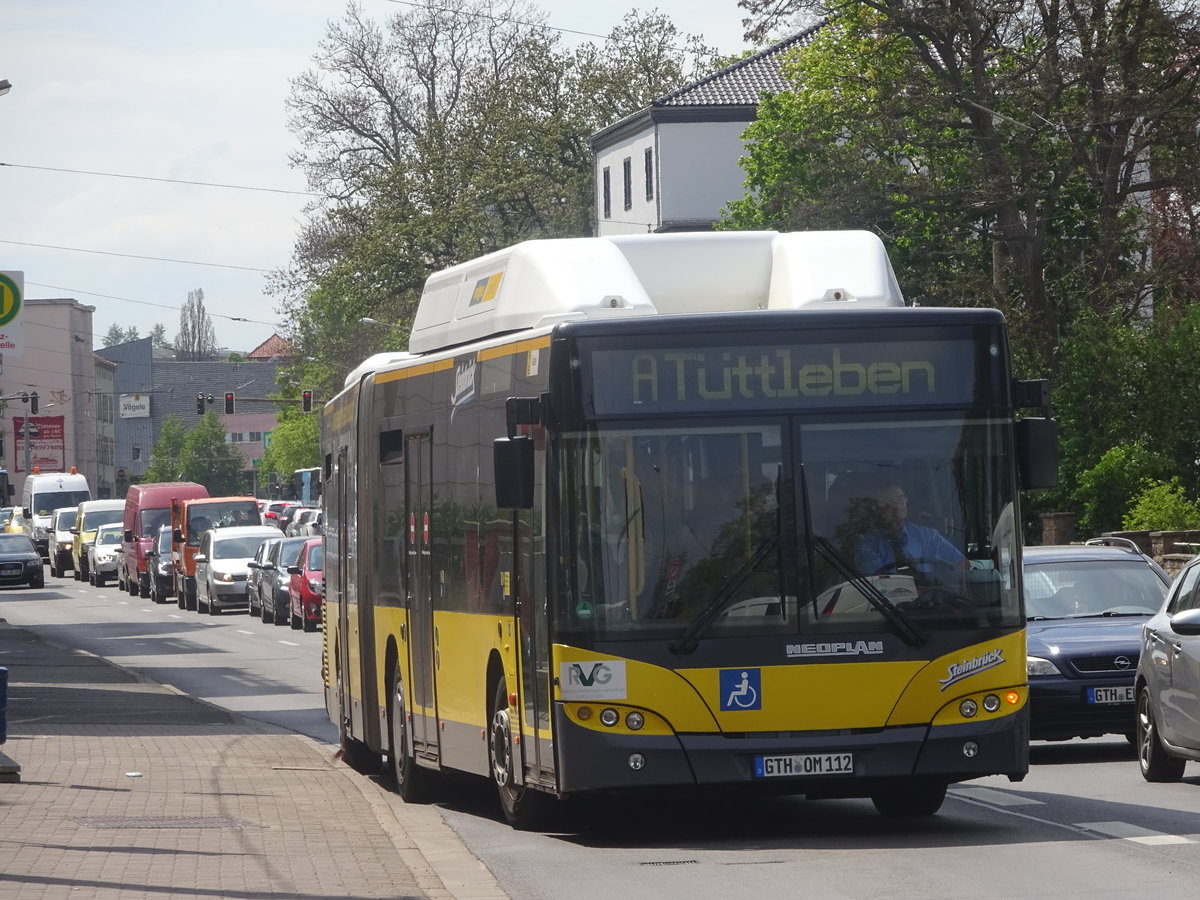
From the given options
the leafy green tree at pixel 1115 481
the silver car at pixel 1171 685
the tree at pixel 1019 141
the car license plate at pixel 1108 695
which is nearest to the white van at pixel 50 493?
the tree at pixel 1019 141

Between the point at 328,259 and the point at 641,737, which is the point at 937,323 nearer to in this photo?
the point at 641,737

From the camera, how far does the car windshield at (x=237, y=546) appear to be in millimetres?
51406

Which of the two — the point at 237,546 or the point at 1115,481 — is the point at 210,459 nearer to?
the point at 237,546

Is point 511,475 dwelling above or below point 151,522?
below

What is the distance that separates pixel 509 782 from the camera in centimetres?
1225

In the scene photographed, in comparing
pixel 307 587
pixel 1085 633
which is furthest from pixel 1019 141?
pixel 1085 633

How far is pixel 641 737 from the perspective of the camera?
11.0 m

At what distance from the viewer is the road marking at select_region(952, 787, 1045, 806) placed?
13.3 m

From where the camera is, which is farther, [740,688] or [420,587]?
[420,587]

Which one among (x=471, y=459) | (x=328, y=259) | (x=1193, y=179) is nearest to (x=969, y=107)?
(x=1193, y=179)

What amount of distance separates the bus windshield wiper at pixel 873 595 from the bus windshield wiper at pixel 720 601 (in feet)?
0.82

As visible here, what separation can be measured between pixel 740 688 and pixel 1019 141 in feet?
103

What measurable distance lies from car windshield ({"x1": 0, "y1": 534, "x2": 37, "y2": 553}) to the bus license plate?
185 feet

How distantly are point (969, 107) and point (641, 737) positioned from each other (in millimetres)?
30736
